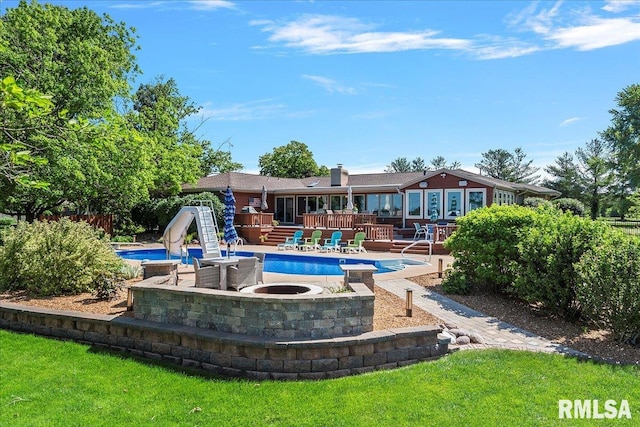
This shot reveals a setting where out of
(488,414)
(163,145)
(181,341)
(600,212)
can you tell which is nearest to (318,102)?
(163,145)

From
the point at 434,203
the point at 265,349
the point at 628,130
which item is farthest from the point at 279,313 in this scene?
the point at 628,130

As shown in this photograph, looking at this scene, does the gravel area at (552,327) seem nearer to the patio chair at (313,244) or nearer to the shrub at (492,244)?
the shrub at (492,244)

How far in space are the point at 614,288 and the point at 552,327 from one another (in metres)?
1.29

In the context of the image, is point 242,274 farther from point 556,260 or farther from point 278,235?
point 278,235

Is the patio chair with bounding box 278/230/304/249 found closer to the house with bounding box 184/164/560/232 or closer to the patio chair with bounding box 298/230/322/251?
the patio chair with bounding box 298/230/322/251

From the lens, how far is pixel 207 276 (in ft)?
26.8

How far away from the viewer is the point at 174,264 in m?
8.47

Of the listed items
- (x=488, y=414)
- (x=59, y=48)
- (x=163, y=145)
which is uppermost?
(x=59, y=48)

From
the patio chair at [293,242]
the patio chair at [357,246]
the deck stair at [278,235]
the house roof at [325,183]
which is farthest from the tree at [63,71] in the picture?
the house roof at [325,183]

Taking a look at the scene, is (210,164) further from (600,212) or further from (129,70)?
(600,212)

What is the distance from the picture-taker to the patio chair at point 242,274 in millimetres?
8469

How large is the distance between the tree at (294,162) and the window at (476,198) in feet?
103

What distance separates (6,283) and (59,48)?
36.4 ft

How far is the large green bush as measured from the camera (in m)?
8.89
